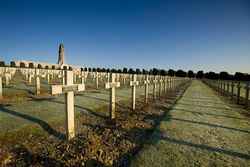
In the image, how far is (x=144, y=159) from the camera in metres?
2.79

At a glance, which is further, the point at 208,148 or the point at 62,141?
the point at 62,141

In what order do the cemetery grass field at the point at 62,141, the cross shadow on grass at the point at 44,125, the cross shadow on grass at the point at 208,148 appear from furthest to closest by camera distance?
the cross shadow on grass at the point at 44,125, the cross shadow on grass at the point at 208,148, the cemetery grass field at the point at 62,141

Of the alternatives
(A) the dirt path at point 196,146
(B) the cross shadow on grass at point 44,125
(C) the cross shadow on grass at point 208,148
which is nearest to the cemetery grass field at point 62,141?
(B) the cross shadow on grass at point 44,125

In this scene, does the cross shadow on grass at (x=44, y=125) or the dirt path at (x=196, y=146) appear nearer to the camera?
the dirt path at (x=196, y=146)

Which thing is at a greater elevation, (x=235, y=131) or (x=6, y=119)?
(x=6, y=119)

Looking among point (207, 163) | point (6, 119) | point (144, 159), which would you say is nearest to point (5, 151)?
point (6, 119)

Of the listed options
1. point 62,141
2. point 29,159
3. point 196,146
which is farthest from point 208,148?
point 29,159

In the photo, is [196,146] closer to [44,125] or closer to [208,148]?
[208,148]

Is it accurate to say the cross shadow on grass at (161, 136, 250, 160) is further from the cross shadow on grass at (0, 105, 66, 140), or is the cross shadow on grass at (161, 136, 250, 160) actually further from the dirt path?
the cross shadow on grass at (0, 105, 66, 140)

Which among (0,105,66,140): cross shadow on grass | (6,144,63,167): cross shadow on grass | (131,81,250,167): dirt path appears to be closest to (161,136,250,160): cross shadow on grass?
(131,81,250,167): dirt path

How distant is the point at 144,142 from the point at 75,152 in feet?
5.37

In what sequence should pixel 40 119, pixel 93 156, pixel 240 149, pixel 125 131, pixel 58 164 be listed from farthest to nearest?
pixel 40 119 → pixel 125 131 → pixel 240 149 → pixel 93 156 → pixel 58 164

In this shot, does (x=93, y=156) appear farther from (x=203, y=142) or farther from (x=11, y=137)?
(x=203, y=142)

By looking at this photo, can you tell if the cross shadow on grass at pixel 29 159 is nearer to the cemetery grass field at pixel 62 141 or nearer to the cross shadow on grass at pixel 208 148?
the cemetery grass field at pixel 62 141
